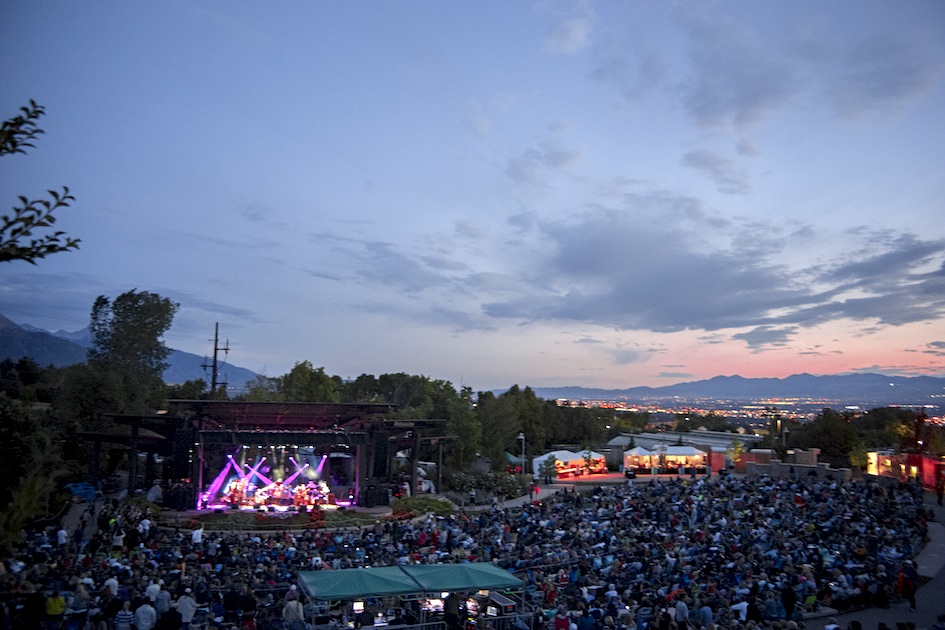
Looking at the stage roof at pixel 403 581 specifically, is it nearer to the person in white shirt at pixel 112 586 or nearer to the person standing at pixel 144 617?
the person standing at pixel 144 617

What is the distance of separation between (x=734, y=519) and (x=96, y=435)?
87.8 feet

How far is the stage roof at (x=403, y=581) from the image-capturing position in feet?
37.9

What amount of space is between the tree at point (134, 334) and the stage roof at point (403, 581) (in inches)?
1623

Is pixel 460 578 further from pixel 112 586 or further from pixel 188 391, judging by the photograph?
pixel 188 391

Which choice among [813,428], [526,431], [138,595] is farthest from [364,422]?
[813,428]

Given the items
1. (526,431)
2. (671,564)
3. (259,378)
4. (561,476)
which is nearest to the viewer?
(671,564)

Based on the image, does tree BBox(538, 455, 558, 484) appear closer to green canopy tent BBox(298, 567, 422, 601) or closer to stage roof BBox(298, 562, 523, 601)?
stage roof BBox(298, 562, 523, 601)

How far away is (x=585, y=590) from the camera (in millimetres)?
14531

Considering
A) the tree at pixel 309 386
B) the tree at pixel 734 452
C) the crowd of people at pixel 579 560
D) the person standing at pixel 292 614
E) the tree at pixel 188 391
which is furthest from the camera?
the tree at pixel 309 386

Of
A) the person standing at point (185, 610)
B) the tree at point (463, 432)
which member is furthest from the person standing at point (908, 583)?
the tree at point (463, 432)

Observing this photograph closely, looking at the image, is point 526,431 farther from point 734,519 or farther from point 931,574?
point 931,574

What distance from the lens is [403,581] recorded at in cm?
1215

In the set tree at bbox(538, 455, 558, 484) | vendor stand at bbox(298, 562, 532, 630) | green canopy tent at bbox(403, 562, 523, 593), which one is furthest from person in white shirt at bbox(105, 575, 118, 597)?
tree at bbox(538, 455, 558, 484)

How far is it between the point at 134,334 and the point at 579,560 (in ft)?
144
